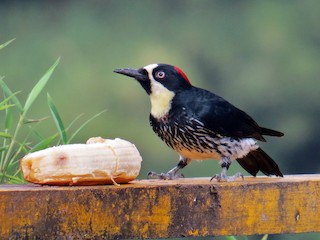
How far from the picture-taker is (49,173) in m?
2.80

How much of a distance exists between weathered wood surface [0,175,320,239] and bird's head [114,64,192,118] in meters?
0.45

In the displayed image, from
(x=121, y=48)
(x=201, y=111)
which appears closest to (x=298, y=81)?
(x=121, y=48)

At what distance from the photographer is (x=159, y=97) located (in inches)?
132

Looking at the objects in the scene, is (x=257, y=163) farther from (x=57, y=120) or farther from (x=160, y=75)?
(x=57, y=120)

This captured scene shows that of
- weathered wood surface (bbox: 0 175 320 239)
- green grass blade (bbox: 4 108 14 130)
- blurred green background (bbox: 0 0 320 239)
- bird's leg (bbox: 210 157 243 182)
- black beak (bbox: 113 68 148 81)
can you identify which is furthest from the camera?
blurred green background (bbox: 0 0 320 239)

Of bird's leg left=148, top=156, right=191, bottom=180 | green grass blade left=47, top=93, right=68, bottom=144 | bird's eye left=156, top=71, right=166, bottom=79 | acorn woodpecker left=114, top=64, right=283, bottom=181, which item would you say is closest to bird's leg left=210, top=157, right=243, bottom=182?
acorn woodpecker left=114, top=64, right=283, bottom=181

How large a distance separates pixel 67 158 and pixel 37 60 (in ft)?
17.4

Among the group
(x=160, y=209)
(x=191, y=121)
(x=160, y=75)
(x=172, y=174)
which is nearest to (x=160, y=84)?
(x=160, y=75)

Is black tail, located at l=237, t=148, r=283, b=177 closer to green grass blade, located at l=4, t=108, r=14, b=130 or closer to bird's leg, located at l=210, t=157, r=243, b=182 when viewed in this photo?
bird's leg, located at l=210, t=157, r=243, b=182

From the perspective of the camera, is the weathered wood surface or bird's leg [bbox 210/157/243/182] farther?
bird's leg [bbox 210/157/243/182]

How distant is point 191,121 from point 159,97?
0.37ft

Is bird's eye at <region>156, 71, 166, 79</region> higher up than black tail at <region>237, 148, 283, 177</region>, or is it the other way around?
bird's eye at <region>156, 71, 166, 79</region>

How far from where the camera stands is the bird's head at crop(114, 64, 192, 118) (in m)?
3.34

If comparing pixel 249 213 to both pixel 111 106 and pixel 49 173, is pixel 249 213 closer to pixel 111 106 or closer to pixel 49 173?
pixel 49 173
